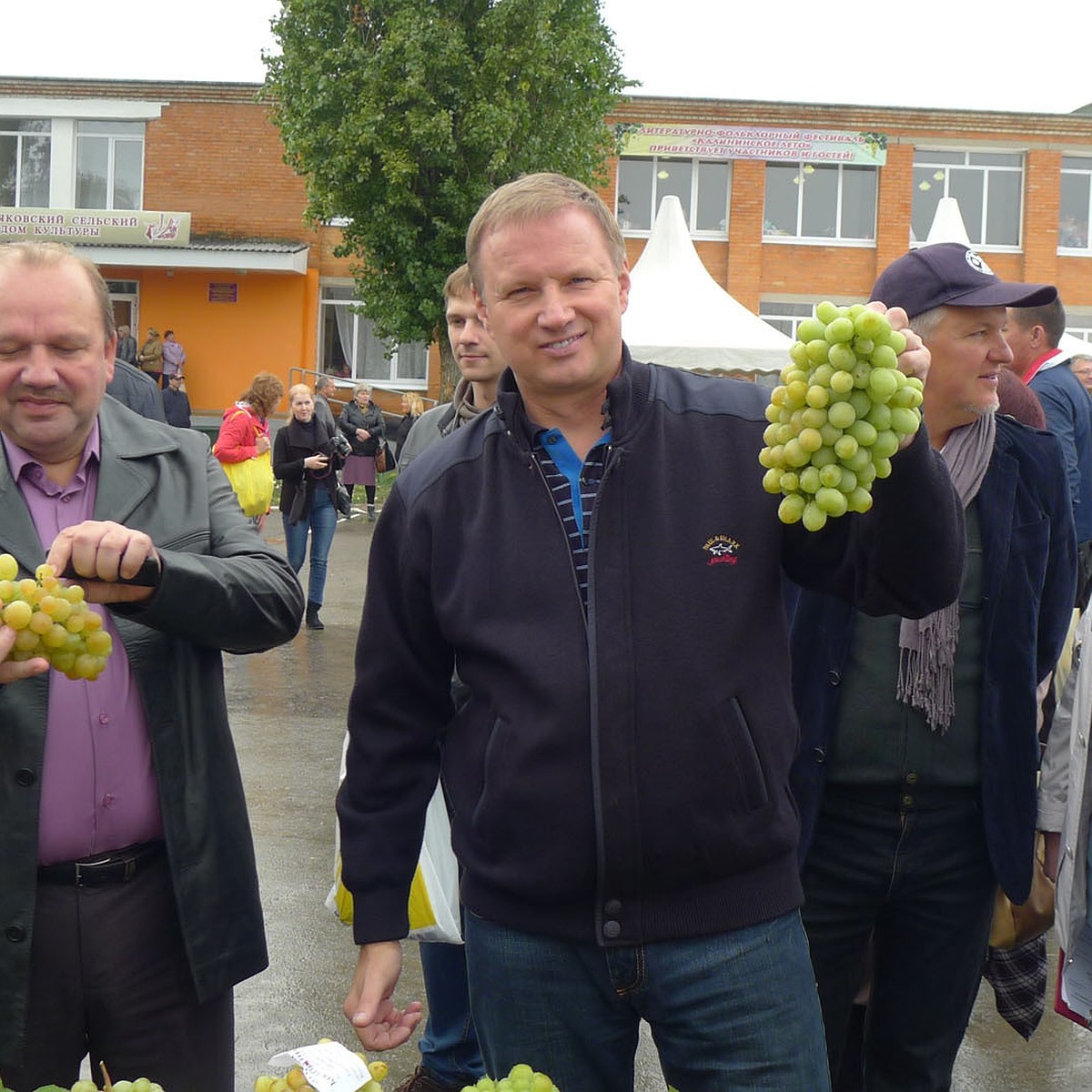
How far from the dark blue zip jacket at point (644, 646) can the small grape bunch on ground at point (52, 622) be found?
1.94 ft

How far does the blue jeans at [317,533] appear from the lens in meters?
11.0

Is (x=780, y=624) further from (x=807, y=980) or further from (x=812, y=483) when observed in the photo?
(x=807, y=980)

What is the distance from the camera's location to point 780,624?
229 cm

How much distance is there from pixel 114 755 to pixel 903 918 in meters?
1.76

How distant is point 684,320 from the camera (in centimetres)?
1267

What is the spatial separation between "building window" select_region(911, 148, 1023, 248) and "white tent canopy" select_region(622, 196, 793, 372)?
18.8 m

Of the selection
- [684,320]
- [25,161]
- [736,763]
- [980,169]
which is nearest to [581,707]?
[736,763]

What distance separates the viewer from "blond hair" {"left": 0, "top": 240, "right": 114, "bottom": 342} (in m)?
2.37

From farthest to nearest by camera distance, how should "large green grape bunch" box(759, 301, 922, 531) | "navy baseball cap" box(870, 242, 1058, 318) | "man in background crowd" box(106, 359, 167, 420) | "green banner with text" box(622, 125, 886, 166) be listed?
"green banner with text" box(622, 125, 886, 166) < "man in background crowd" box(106, 359, 167, 420) < "navy baseball cap" box(870, 242, 1058, 318) < "large green grape bunch" box(759, 301, 922, 531)

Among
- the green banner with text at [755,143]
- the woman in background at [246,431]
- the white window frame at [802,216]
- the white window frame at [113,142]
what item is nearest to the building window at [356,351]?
the white window frame at [113,142]

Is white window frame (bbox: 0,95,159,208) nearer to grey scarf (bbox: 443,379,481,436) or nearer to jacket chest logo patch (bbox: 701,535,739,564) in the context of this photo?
grey scarf (bbox: 443,379,481,436)

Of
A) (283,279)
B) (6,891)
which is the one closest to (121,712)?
(6,891)

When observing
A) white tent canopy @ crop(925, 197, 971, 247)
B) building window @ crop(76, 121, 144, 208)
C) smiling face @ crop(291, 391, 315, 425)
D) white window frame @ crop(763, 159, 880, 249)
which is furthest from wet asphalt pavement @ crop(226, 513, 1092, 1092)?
building window @ crop(76, 121, 144, 208)

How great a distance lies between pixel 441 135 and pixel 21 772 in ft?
72.3
